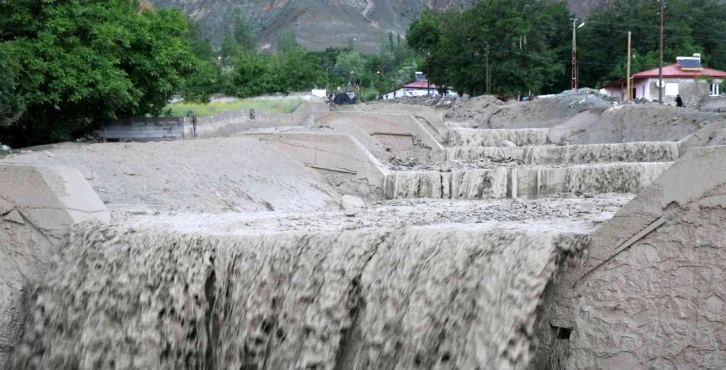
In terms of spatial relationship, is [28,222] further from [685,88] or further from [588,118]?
[685,88]

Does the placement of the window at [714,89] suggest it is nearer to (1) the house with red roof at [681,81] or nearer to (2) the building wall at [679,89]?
(1) the house with red roof at [681,81]

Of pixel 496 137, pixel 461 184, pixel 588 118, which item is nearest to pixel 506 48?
pixel 588 118

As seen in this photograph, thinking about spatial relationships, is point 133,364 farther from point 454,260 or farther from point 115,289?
point 454,260

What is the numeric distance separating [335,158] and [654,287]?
1445 centimetres

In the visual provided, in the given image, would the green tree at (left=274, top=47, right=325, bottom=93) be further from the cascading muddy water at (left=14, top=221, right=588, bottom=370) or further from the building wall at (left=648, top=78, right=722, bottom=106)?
the cascading muddy water at (left=14, top=221, right=588, bottom=370)

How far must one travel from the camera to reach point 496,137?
1291 inches

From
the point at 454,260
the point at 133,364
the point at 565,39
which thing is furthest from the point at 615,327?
the point at 565,39

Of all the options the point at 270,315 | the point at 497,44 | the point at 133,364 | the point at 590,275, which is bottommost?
the point at 133,364

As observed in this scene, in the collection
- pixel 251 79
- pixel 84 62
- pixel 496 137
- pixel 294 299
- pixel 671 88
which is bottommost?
pixel 294 299

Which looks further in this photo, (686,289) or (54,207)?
(54,207)

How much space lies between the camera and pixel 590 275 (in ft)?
26.0

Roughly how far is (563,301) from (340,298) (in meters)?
2.41

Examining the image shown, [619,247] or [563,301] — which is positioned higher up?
[619,247]

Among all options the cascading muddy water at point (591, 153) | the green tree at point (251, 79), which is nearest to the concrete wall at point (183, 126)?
the cascading muddy water at point (591, 153)
